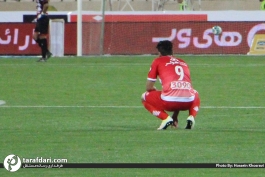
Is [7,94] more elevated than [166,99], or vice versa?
[166,99]

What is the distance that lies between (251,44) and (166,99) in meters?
18.4

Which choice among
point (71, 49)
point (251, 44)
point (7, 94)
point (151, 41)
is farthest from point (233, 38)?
point (7, 94)

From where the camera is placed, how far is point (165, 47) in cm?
1270

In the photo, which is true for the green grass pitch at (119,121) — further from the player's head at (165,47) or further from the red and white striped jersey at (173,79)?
the player's head at (165,47)

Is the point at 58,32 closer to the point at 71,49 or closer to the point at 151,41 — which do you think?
the point at 71,49

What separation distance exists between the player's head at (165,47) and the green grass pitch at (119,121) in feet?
3.48

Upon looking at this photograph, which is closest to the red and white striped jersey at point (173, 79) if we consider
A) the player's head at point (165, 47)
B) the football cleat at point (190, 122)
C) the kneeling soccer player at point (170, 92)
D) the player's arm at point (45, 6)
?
the kneeling soccer player at point (170, 92)

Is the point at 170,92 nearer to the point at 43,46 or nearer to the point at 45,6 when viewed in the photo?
the point at 43,46

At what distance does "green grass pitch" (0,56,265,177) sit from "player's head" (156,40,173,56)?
3.48 ft

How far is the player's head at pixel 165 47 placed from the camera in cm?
1265

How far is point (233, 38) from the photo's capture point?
30.5m

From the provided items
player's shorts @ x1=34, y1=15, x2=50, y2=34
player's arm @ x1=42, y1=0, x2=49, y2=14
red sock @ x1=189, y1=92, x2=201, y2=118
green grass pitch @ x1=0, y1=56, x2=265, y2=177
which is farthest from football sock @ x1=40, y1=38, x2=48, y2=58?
red sock @ x1=189, y1=92, x2=201, y2=118

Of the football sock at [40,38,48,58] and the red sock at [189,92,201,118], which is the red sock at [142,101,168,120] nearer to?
the red sock at [189,92,201,118]

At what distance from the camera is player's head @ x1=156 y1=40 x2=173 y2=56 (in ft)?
41.5
